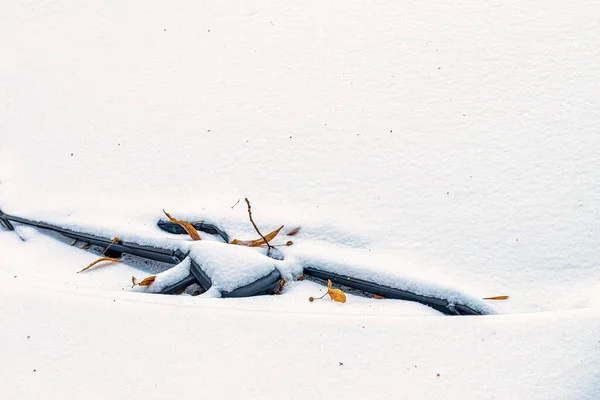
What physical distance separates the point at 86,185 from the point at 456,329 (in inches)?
43.4

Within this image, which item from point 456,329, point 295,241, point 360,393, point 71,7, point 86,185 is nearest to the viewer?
point 360,393

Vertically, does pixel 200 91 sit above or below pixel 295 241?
above

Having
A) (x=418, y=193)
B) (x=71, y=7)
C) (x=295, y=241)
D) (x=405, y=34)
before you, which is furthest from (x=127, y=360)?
(x=71, y=7)

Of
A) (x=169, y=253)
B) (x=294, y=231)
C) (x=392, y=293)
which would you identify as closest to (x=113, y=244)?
(x=169, y=253)

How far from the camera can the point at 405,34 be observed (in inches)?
71.4

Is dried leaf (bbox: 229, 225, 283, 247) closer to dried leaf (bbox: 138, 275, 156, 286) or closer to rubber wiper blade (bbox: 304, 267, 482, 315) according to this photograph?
rubber wiper blade (bbox: 304, 267, 482, 315)

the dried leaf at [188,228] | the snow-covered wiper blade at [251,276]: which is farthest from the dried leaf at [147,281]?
the dried leaf at [188,228]

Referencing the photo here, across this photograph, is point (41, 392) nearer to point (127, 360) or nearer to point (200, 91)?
point (127, 360)

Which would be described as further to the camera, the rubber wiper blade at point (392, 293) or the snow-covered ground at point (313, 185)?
the rubber wiper blade at point (392, 293)

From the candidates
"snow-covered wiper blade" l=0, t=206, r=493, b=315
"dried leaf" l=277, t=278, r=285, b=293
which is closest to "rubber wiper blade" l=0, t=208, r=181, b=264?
"snow-covered wiper blade" l=0, t=206, r=493, b=315

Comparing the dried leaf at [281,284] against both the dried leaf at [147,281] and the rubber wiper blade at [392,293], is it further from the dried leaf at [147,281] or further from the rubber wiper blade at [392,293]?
the dried leaf at [147,281]

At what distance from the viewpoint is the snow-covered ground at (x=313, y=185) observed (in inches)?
49.3

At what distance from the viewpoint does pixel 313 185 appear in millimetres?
1576

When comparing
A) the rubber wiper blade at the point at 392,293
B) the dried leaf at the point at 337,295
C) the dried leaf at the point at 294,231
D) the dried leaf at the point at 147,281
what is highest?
the dried leaf at the point at 294,231
